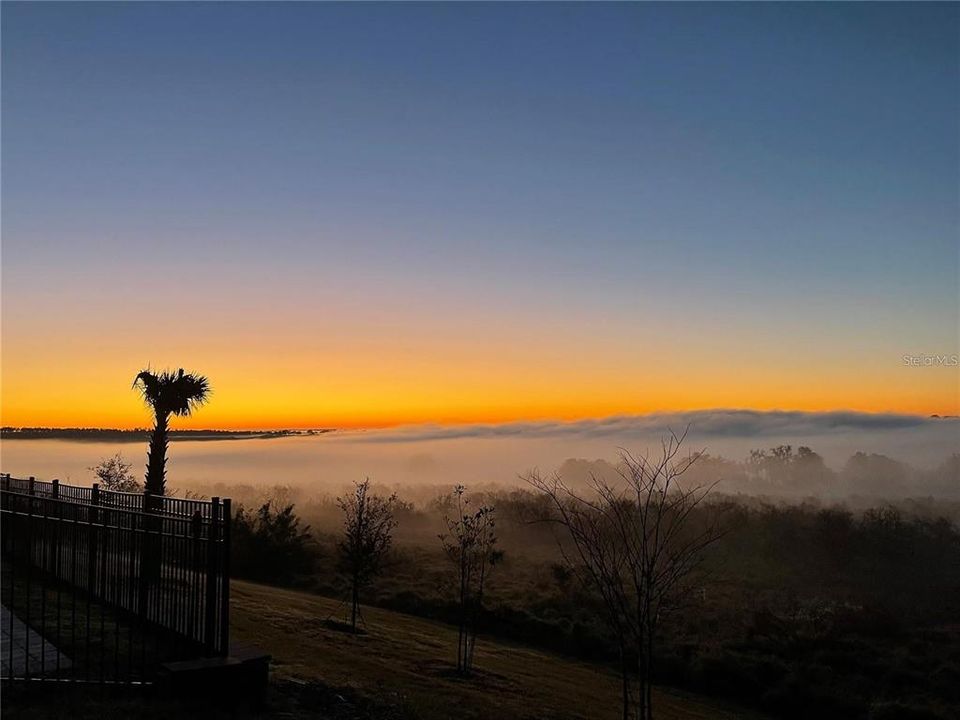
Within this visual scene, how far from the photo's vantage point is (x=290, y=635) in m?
17.9

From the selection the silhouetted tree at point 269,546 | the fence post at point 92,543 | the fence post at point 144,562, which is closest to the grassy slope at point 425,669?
the fence post at point 144,562

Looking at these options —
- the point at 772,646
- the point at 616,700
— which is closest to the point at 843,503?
the point at 772,646

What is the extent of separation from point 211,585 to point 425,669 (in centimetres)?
1026

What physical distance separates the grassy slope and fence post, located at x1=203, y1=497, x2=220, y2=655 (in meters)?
2.67

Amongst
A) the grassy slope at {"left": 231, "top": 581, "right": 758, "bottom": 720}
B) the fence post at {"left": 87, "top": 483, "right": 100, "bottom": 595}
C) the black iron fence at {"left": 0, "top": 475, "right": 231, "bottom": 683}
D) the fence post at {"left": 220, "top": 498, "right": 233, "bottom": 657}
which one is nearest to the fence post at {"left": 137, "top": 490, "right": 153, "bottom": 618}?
the black iron fence at {"left": 0, "top": 475, "right": 231, "bottom": 683}

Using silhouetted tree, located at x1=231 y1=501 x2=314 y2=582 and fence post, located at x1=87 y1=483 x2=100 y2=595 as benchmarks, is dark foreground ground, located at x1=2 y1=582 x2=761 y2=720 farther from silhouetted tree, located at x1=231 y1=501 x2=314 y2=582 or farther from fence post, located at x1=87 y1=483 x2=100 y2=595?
silhouetted tree, located at x1=231 y1=501 x2=314 y2=582

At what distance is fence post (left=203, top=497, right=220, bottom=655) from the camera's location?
8461 millimetres

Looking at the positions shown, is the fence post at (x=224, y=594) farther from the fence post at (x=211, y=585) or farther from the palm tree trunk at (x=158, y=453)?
the palm tree trunk at (x=158, y=453)

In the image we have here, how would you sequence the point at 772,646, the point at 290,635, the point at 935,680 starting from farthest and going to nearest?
the point at 772,646, the point at 935,680, the point at 290,635

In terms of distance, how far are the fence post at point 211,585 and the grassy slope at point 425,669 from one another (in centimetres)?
267

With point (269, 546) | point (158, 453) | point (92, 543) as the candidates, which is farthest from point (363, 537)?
point (92, 543)

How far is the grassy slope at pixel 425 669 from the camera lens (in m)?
13.4

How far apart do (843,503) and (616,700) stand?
52.1m

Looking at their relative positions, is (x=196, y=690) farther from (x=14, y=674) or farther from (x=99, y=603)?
(x=99, y=603)
